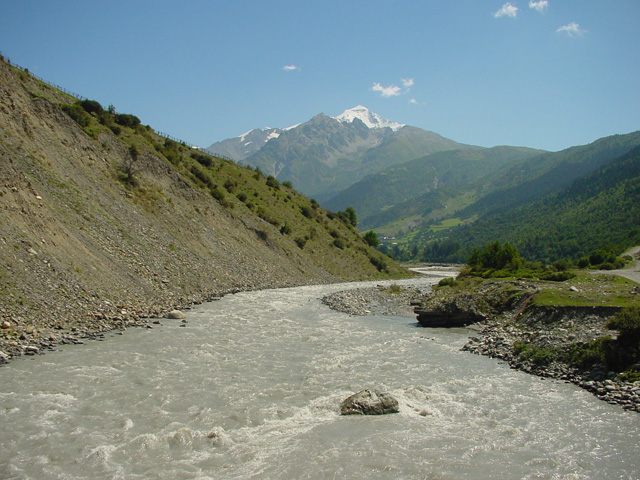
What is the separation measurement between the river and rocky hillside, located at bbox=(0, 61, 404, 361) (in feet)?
17.1

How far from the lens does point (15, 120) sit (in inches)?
1417

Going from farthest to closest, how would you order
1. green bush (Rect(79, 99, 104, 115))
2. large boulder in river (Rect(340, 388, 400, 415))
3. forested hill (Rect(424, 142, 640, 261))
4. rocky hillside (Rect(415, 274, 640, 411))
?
forested hill (Rect(424, 142, 640, 261)) < green bush (Rect(79, 99, 104, 115)) < rocky hillside (Rect(415, 274, 640, 411)) < large boulder in river (Rect(340, 388, 400, 415))

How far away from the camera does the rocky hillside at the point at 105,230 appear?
23953 millimetres

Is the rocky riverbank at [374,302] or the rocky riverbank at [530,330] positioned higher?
the rocky riverbank at [530,330]

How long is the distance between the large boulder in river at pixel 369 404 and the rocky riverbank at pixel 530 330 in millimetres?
8456

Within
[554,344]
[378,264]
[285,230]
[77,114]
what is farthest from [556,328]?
[378,264]

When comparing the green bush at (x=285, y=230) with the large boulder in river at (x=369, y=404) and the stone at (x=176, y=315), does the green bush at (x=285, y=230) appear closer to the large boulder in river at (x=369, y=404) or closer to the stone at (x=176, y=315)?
the stone at (x=176, y=315)

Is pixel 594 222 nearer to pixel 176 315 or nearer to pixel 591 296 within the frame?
pixel 591 296

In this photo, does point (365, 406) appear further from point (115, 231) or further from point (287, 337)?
point (115, 231)

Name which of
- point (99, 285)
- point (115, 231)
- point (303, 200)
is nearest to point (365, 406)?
point (99, 285)

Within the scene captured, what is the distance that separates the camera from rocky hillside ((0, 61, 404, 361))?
23953 millimetres

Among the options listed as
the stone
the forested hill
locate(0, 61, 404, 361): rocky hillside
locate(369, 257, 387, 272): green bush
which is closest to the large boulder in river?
locate(0, 61, 404, 361): rocky hillside

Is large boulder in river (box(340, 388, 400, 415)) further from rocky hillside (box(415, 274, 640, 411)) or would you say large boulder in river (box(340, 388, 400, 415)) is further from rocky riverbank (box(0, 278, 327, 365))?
rocky riverbank (box(0, 278, 327, 365))

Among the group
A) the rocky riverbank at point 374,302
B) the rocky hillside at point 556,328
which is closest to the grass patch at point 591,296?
the rocky hillside at point 556,328
